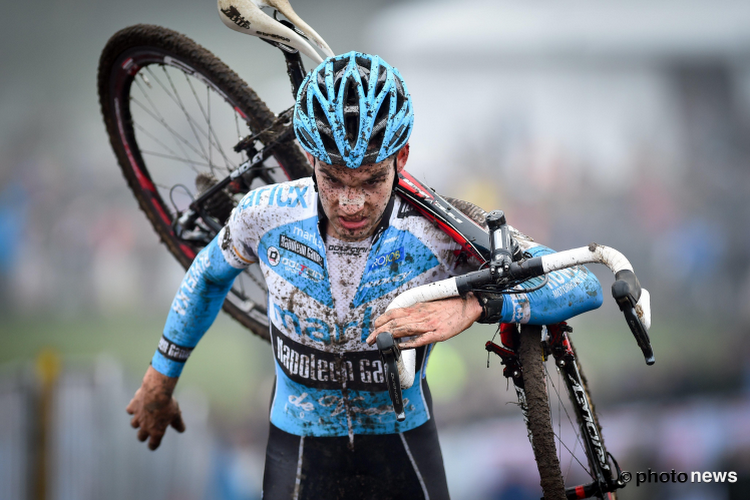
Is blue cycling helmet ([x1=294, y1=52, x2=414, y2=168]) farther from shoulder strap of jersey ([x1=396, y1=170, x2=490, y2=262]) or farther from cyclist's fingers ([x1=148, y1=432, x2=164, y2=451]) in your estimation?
cyclist's fingers ([x1=148, y1=432, x2=164, y2=451])

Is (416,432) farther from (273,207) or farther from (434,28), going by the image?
(434,28)

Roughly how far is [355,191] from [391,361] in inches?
18.0

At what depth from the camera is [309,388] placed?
2004 mm

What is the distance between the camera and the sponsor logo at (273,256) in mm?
1960

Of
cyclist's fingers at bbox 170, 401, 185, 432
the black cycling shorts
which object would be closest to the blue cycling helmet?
the black cycling shorts

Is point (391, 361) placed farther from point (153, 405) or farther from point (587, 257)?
point (153, 405)

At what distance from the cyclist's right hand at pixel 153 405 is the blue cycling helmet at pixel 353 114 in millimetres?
1151

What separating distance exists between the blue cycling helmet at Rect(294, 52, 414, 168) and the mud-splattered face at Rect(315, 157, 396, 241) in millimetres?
30

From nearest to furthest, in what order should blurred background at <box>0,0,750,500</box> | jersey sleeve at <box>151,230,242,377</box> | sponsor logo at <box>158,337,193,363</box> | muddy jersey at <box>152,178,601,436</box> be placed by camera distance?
muddy jersey at <box>152,178,601,436</box> < jersey sleeve at <box>151,230,242,377</box> < sponsor logo at <box>158,337,193,363</box> < blurred background at <box>0,0,750,500</box>

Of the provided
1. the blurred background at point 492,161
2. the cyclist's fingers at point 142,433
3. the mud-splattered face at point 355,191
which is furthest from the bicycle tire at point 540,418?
the blurred background at point 492,161

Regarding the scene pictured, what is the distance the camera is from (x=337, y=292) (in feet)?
6.17

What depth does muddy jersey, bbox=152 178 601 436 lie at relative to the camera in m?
1.84

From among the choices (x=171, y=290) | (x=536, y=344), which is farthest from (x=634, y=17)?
(x=536, y=344)

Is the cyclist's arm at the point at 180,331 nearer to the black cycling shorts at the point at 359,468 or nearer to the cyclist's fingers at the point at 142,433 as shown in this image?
the cyclist's fingers at the point at 142,433
